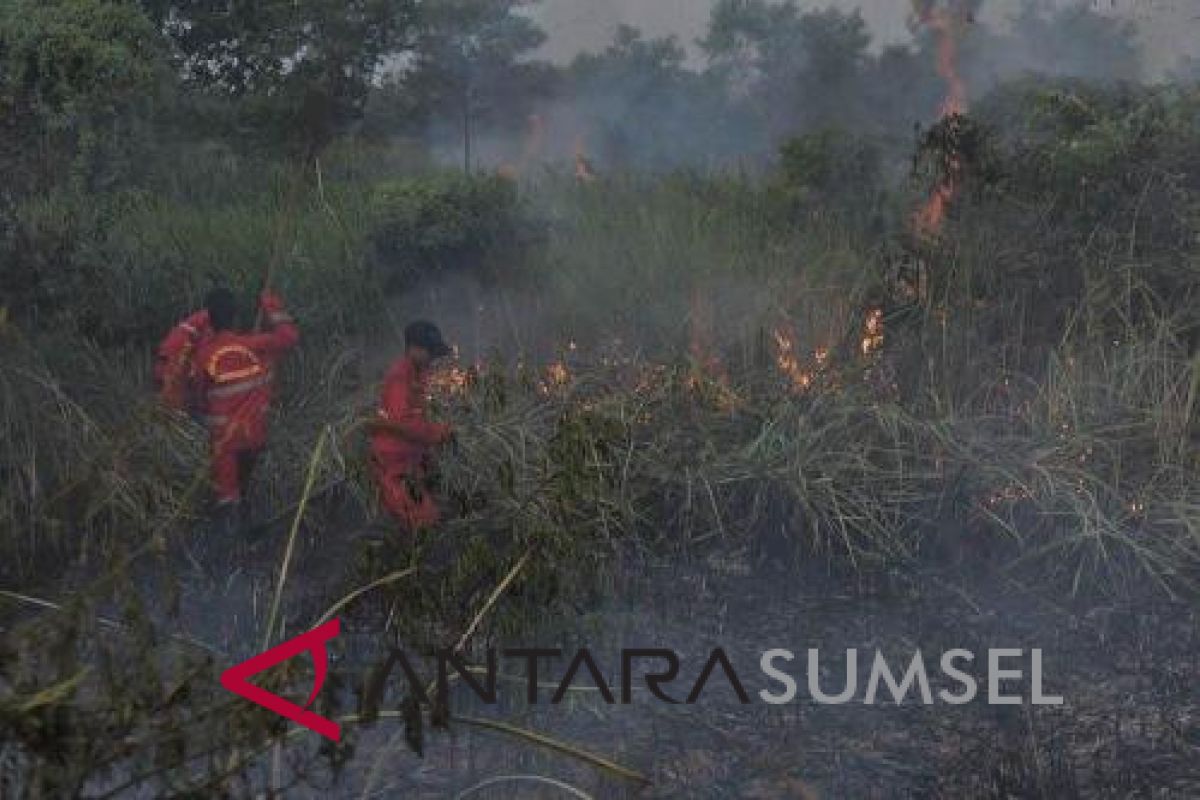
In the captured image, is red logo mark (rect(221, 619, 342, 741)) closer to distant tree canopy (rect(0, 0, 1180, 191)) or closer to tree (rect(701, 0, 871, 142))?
distant tree canopy (rect(0, 0, 1180, 191))

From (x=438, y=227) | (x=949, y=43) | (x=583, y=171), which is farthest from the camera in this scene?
(x=583, y=171)

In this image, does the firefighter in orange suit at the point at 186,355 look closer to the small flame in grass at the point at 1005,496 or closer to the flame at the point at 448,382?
the flame at the point at 448,382

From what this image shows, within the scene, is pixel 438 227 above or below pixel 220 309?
above

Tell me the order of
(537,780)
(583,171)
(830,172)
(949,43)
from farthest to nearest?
(583,171) < (949,43) < (830,172) < (537,780)

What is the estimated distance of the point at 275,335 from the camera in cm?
768

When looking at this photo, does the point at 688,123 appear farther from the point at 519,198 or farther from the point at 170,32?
the point at 519,198

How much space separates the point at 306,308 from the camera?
356 inches

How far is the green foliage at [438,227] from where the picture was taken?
9.56 meters

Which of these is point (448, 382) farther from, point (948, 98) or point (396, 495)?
point (948, 98)

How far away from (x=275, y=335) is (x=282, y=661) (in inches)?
194

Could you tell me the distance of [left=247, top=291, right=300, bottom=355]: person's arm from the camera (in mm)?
7641

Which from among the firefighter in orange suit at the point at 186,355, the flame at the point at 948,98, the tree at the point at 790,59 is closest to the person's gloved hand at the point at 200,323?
the firefighter in orange suit at the point at 186,355

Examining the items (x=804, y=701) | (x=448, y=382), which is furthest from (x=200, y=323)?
(x=804, y=701)

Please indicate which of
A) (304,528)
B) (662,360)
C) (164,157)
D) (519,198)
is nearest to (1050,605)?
(662,360)
